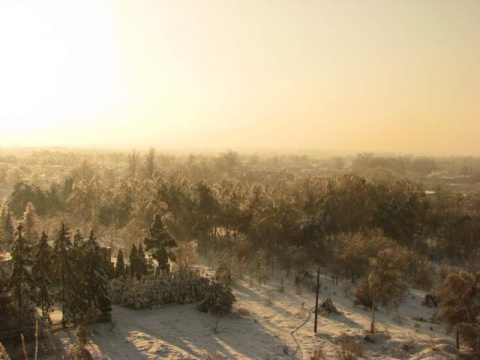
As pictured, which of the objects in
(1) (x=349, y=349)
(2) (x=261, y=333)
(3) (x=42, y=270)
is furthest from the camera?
(2) (x=261, y=333)

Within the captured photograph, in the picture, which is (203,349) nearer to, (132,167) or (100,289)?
(100,289)

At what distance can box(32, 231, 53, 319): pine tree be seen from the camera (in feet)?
60.4

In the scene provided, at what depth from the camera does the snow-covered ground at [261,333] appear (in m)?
18.6

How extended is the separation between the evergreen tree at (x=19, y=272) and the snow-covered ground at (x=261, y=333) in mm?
2812

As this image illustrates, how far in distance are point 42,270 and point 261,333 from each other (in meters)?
11.1

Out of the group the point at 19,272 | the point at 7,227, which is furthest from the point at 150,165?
the point at 19,272

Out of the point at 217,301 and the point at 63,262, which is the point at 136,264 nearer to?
the point at 217,301

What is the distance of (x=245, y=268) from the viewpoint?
3156 cm

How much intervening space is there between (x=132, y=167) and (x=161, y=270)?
53922 mm

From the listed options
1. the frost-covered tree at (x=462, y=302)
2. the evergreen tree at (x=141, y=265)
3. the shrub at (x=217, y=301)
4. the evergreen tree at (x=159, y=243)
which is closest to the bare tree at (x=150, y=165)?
the evergreen tree at (x=159, y=243)

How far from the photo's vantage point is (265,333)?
2105cm

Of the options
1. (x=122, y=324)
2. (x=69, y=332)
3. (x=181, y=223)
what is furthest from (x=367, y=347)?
(x=181, y=223)

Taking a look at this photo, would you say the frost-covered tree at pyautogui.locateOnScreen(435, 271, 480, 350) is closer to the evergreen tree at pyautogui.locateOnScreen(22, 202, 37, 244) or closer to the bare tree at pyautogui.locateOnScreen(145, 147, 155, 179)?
the evergreen tree at pyautogui.locateOnScreen(22, 202, 37, 244)

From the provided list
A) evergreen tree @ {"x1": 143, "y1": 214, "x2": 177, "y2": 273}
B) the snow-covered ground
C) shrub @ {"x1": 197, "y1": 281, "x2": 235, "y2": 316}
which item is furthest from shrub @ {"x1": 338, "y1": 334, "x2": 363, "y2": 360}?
evergreen tree @ {"x1": 143, "y1": 214, "x2": 177, "y2": 273}
